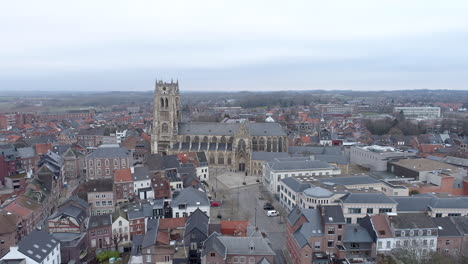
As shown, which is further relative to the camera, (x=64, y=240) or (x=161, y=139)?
(x=161, y=139)

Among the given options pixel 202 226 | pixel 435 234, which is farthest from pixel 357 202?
pixel 202 226

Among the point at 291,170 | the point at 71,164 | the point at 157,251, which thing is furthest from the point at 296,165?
the point at 71,164

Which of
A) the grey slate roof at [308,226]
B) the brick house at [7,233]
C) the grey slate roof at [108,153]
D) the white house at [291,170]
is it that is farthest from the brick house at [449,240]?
the grey slate roof at [108,153]

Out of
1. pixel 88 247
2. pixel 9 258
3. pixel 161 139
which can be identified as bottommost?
pixel 88 247

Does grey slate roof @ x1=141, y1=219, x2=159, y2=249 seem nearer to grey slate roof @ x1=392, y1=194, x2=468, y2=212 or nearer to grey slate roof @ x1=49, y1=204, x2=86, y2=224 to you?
grey slate roof @ x1=49, y1=204, x2=86, y2=224

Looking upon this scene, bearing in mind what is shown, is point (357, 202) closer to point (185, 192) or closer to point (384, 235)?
point (384, 235)

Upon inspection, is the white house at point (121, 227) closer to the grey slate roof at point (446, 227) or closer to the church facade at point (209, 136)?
the church facade at point (209, 136)
